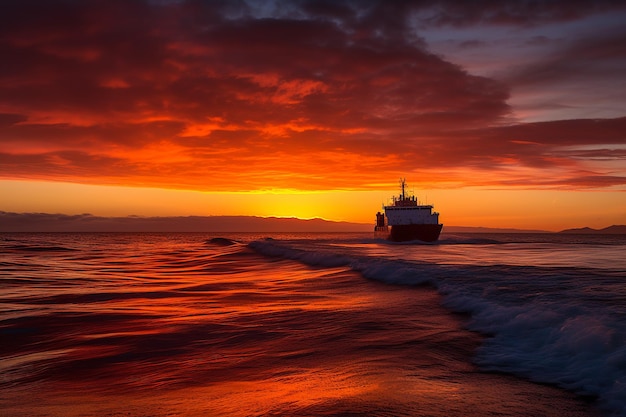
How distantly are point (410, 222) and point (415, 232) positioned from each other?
4369 millimetres

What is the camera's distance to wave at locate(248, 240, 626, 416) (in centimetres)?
581

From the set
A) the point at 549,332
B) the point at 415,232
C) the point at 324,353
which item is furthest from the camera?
the point at 415,232

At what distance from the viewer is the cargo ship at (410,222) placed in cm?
7644

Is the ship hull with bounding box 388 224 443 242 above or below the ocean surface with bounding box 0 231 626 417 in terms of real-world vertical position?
above

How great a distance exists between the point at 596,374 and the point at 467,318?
14.1ft

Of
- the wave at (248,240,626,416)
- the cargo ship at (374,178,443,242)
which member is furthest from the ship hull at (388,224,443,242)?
the wave at (248,240,626,416)

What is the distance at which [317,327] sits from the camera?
9422 millimetres

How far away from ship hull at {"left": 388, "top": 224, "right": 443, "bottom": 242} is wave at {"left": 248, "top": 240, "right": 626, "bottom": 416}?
2417 inches

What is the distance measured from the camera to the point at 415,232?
7631 cm

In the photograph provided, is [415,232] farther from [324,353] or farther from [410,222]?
[324,353]

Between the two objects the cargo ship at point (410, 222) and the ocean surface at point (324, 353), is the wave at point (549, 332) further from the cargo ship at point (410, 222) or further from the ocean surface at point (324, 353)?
the cargo ship at point (410, 222)

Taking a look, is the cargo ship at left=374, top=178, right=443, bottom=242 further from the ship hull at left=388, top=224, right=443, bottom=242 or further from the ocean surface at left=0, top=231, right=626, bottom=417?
the ocean surface at left=0, top=231, right=626, bottom=417

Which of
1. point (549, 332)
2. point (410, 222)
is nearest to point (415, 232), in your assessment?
point (410, 222)

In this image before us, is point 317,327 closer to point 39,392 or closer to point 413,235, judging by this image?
point 39,392
